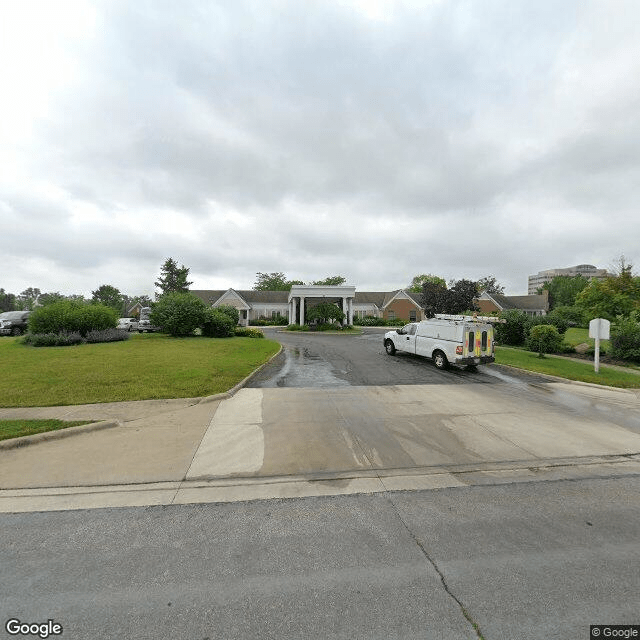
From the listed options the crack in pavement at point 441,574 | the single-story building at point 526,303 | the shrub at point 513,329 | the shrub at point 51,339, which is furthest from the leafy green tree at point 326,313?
the single-story building at point 526,303

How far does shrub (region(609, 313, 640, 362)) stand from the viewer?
15.5 meters

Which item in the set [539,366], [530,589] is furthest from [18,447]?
[539,366]

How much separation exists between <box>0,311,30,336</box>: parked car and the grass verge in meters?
24.0

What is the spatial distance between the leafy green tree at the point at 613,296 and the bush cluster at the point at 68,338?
26848 millimetres

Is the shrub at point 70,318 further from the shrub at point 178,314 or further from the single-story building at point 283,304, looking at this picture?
the single-story building at point 283,304

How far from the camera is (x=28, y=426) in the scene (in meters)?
5.67

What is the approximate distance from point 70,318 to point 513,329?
26827 mm

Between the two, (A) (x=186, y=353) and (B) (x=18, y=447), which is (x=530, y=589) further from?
(A) (x=186, y=353)

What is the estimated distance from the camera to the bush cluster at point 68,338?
1666 cm

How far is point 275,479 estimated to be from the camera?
4406mm

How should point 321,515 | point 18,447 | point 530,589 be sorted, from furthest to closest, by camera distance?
point 18,447 → point 321,515 → point 530,589

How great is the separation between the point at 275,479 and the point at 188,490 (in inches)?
42.8

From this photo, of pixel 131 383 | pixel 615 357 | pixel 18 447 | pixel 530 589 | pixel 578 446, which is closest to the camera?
pixel 530 589

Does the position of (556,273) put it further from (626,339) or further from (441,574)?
(441,574)
